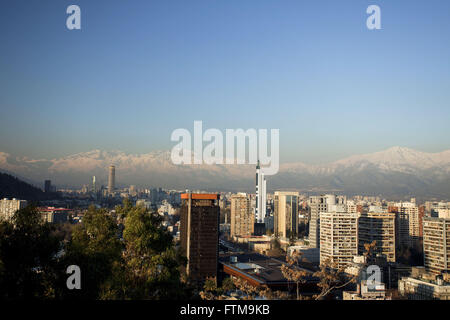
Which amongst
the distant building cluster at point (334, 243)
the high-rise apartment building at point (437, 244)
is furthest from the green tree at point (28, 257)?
the high-rise apartment building at point (437, 244)

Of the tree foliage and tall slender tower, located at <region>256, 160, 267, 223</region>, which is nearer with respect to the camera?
the tree foliage

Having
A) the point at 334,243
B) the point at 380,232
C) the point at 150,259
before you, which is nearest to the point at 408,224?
the point at 380,232

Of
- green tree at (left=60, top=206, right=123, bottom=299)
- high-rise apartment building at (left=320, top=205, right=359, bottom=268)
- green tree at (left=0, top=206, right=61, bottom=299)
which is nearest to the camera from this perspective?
green tree at (left=0, top=206, right=61, bottom=299)

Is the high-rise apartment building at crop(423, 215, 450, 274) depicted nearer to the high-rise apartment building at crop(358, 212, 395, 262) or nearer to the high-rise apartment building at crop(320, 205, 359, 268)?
the high-rise apartment building at crop(358, 212, 395, 262)

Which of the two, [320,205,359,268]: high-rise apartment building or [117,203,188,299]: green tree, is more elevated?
[117,203,188,299]: green tree

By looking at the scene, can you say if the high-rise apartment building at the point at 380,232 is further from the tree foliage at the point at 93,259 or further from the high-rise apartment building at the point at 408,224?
the tree foliage at the point at 93,259

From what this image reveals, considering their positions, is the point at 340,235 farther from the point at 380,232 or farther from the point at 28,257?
the point at 28,257

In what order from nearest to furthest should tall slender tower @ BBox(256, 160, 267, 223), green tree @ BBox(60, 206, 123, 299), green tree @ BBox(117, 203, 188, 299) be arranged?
1. green tree @ BBox(60, 206, 123, 299)
2. green tree @ BBox(117, 203, 188, 299)
3. tall slender tower @ BBox(256, 160, 267, 223)

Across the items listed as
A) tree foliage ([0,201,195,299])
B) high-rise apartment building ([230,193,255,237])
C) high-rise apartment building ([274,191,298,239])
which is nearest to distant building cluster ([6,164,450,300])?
high-rise apartment building ([274,191,298,239])
